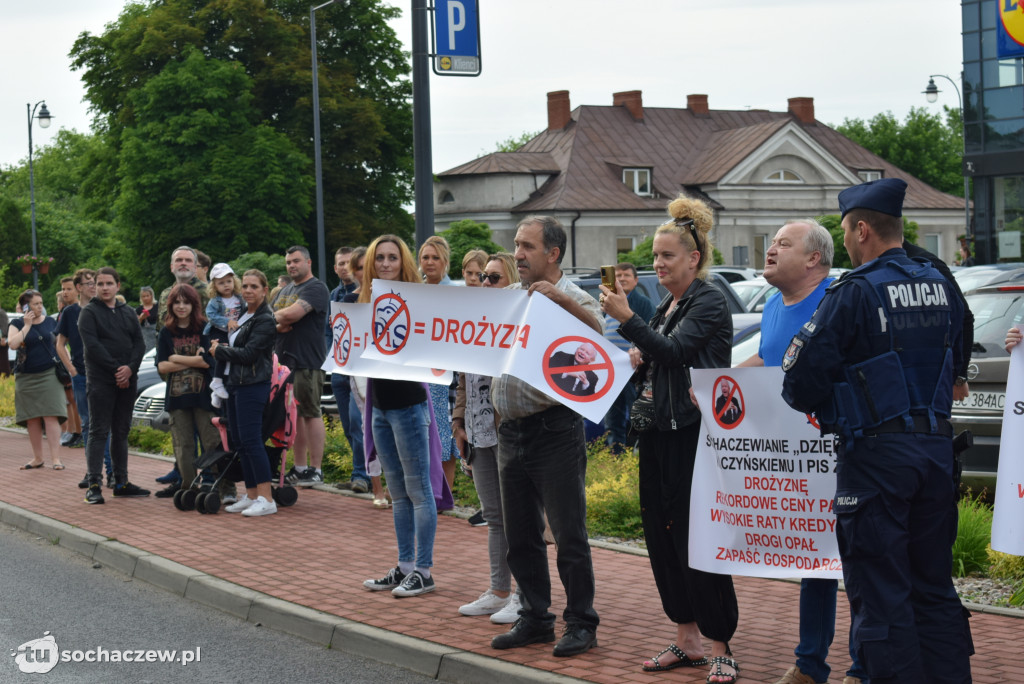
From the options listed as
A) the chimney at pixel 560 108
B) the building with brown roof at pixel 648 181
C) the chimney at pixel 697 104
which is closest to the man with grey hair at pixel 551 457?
the building with brown roof at pixel 648 181

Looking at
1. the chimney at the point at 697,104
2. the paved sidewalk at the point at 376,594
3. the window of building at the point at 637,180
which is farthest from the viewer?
the chimney at the point at 697,104

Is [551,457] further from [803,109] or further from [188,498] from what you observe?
[803,109]

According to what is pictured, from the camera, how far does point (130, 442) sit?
16.0m

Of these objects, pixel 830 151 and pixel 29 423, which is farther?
pixel 830 151

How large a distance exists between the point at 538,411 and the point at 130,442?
36.5 feet

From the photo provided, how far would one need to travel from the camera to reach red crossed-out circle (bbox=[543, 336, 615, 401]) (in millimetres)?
6004

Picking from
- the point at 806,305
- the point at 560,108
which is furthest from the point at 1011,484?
the point at 560,108

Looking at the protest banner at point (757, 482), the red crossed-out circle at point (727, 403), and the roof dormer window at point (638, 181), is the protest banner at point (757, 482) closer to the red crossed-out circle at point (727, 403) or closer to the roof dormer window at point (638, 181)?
the red crossed-out circle at point (727, 403)

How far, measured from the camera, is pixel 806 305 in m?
5.40

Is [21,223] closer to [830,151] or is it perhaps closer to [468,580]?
[830,151]

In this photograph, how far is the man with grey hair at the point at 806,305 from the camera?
17.7 feet

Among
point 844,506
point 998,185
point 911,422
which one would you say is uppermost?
point 998,185

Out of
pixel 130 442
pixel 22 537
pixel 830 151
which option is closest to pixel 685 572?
pixel 22 537

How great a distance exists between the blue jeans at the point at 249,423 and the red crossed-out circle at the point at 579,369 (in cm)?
473
